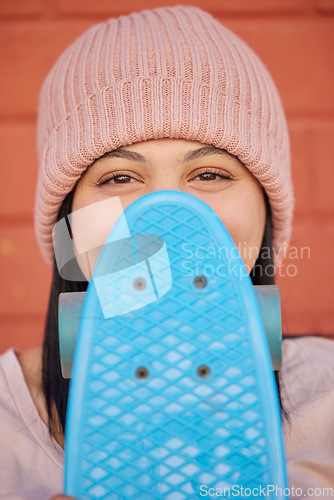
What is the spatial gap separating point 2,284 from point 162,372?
3.61 ft

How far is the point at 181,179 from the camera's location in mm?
751

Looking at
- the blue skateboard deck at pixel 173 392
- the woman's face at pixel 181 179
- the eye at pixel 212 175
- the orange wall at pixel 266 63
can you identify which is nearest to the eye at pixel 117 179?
the woman's face at pixel 181 179

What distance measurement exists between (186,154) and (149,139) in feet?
0.20

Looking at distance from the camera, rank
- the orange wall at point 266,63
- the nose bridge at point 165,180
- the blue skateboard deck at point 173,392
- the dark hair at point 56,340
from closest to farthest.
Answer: the blue skateboard deck at point 173,392 → the nose bridge at point 165,180 → the dark hair at point 56,340 → the orange wall at point 266,63

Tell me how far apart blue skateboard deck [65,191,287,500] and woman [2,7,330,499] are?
0.26 meters

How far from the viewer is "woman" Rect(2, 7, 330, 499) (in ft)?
2.49

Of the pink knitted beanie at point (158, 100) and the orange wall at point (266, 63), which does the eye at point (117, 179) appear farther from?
the orange wall at point (266, 63)

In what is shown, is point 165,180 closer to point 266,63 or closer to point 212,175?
point 212,175

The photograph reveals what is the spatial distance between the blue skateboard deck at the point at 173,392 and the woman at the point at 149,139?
26 centimetres

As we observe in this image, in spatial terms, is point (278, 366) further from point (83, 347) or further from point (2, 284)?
point (2, 284)

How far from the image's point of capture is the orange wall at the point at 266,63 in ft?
4.68

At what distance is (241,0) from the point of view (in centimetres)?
143

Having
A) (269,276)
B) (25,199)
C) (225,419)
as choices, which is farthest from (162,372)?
(25,199)

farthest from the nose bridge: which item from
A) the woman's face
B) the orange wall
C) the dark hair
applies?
the orange wall
